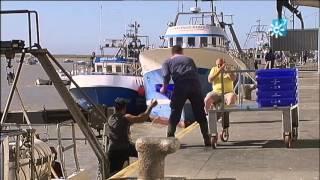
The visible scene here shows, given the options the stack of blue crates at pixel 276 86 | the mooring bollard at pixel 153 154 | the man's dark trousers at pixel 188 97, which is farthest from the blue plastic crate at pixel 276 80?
the mooring bollard at pixel 153 154

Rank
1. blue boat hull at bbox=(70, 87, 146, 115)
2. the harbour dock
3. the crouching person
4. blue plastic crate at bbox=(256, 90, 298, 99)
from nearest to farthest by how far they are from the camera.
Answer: the harbour dock < the crouching person < blue plastic crate at bbox=(256, 90, 298, 99) < blue boat hull at bbox=(70, 87, 146, 115)

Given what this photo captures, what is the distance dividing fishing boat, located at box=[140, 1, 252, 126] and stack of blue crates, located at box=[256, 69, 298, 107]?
1233cm

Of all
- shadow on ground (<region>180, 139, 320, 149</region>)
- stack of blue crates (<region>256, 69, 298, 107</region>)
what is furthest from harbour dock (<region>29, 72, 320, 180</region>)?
stack of blue crates (<region>256, 69, 298, 107</region>)

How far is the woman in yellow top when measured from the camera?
11.6 m

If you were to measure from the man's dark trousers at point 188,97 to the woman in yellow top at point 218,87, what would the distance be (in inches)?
28.1

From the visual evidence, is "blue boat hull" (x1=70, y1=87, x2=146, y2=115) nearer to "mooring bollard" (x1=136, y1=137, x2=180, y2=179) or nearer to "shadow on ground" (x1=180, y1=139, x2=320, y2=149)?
"shadow on ground" (x1=180, y1=139, x2=320, y2=149)

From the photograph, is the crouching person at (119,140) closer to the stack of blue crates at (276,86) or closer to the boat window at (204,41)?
the stack of blue crates at (276,86)

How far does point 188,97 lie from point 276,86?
149 cm

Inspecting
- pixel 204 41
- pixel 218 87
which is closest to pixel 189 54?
pixel 204 41

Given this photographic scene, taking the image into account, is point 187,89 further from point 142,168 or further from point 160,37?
point 160,37

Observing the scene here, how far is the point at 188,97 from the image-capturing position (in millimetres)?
10688

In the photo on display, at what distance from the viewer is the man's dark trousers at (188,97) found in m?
10.6

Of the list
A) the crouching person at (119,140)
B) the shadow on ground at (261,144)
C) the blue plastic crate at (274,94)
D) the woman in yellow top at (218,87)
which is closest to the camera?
the crouching person at (119,140)

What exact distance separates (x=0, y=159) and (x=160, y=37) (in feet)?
93.1
